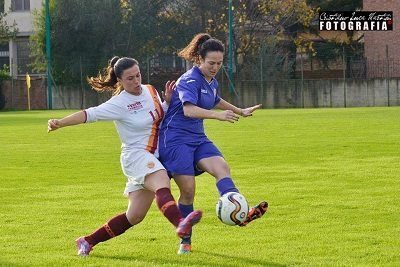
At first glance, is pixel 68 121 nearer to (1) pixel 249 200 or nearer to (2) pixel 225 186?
(2) pixel 225 186

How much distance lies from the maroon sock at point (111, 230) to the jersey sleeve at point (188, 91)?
111 centimetres

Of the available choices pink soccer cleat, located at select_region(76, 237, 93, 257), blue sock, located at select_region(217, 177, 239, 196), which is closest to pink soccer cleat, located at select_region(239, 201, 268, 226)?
blue sock, located at select_region(217, 177, 239, 196)

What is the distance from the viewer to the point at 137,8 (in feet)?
Result: 196

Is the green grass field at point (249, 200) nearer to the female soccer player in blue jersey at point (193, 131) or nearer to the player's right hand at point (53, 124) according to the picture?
the female soccer player in blue jersey at point (193, 131)

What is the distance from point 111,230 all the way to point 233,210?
1163mm

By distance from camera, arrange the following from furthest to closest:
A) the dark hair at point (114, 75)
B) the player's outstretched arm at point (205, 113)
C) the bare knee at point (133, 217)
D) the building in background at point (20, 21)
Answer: the building in background at point (20, 21)
the bare knee at point (133, 217)
the dark hair at point (114, 75)
the player's outstretched arm at point (205, 113)

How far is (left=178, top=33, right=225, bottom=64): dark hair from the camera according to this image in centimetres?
916

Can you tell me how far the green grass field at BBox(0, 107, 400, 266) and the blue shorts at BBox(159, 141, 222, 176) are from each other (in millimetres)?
697

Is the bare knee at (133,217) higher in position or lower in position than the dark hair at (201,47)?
lower

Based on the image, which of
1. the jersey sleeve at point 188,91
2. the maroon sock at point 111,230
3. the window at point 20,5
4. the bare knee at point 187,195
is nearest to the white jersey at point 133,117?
the jersey sleeve at point 188,91

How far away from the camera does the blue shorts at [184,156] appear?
9.04 metres

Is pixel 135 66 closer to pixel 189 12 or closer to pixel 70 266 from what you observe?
pixel 70 266

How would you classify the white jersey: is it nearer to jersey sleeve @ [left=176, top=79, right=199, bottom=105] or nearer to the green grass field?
jersey sleeve @ [left=176, top=79, right=199, bottom=105]

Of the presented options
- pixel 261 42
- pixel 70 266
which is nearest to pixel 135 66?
pixel 70 266
